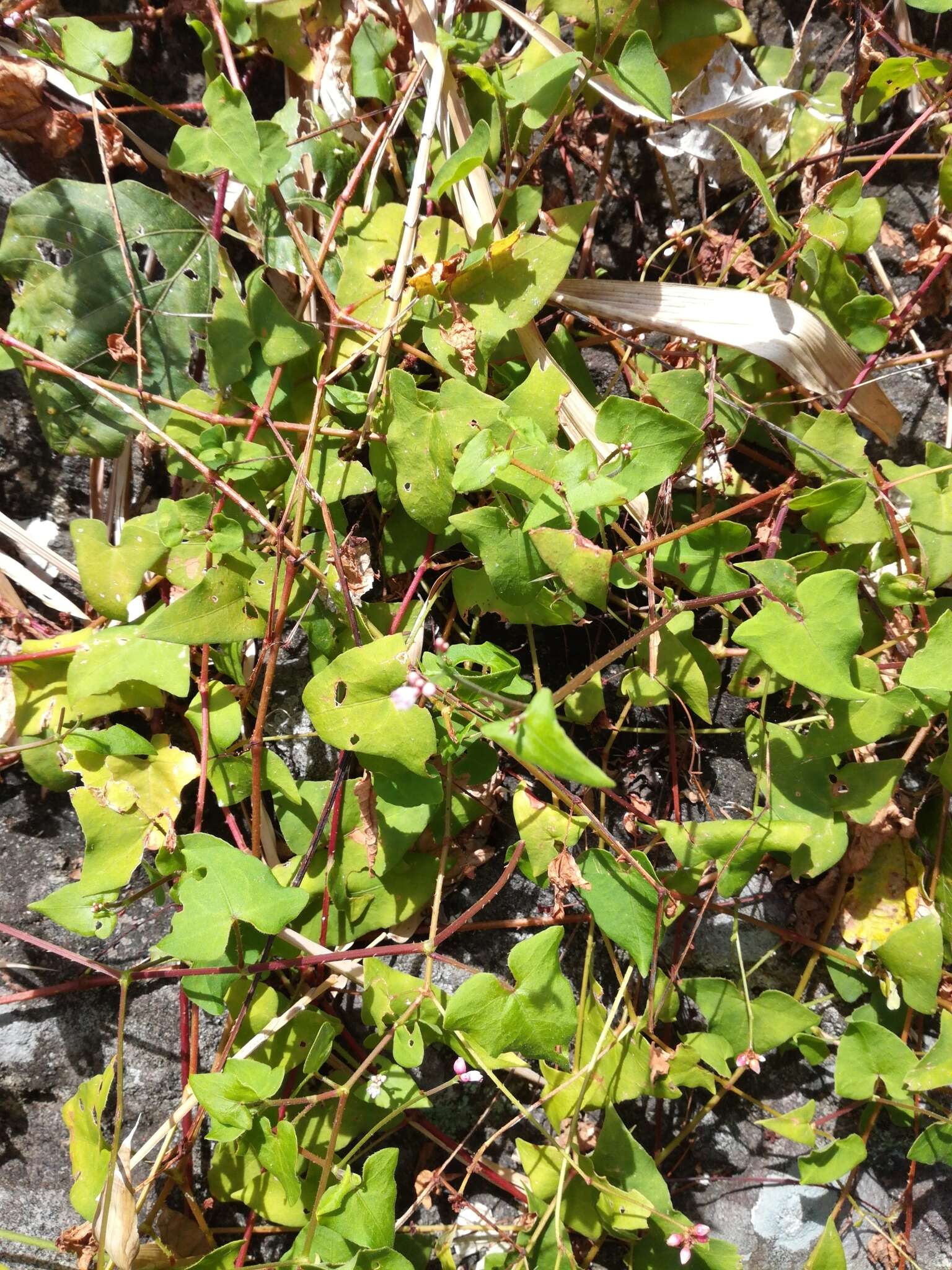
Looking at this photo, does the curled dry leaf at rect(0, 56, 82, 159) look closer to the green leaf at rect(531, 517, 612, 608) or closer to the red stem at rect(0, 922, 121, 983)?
the green leaf at rect(531, 517, 612, 608)

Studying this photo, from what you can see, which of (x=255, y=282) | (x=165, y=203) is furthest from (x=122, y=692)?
(x=165, y=203)

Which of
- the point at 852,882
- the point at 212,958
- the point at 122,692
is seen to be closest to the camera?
the point at 212,958

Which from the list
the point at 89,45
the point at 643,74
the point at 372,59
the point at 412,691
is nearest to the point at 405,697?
the point at 412,691

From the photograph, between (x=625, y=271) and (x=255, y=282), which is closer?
(x=255, y=282)

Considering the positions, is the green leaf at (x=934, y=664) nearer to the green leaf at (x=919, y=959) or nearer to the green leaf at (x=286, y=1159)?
the green leaf at (x=919, y=959)

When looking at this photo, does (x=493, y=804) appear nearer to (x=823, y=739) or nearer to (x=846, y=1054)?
(x=823, y=739)

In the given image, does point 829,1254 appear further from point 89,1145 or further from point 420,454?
point 420,454
